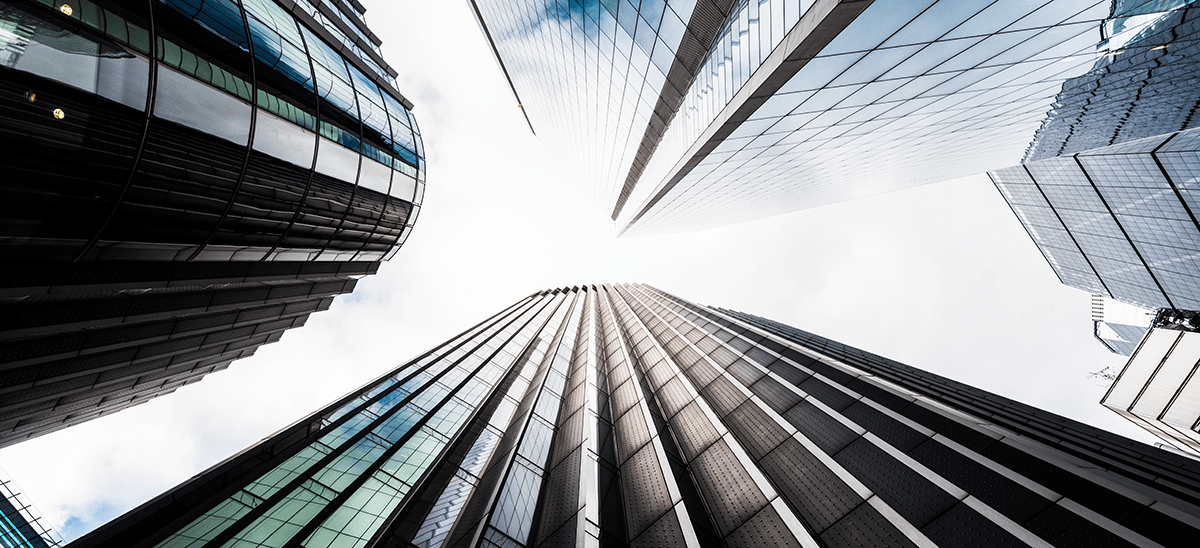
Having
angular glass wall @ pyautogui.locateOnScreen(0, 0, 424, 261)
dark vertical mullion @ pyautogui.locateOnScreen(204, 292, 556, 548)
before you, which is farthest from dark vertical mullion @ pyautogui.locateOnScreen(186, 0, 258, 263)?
dark vertical mullion @ pyautogui.locateOnScreen(204, 292, 556, 548)

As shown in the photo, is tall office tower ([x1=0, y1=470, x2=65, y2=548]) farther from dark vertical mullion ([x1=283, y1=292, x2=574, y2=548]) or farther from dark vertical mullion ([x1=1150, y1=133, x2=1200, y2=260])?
dark vertical mullion ([x1=1150, y1=133, x2=1200, y2=260])

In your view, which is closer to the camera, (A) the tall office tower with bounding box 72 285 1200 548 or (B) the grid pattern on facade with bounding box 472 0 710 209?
(A) the tall office tower with bounding box 72 285 1200 548

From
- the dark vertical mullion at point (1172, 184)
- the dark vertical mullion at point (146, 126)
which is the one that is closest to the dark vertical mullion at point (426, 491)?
the dark vertical mullion at point (146, 126)

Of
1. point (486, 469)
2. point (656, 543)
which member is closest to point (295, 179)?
point (486, 469)

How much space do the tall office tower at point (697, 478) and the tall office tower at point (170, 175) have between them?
569 centimetres

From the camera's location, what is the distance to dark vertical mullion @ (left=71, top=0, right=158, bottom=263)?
8000mm

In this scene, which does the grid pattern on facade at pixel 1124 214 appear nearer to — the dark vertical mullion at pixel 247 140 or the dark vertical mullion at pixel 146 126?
the dark vertical mullion at pixel 247 140

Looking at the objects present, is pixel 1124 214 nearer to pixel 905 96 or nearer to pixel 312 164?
pixel 905 96

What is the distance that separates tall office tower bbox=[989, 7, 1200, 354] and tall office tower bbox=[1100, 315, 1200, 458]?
819 cm

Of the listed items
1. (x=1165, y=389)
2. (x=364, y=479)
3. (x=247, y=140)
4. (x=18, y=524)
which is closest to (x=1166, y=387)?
(x=1165, y=389)

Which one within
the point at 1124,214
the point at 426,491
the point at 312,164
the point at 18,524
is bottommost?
the point at 18,524

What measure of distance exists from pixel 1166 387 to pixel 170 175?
204ft

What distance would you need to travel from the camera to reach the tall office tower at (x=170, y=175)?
6.98 metres

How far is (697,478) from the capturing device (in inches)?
402
